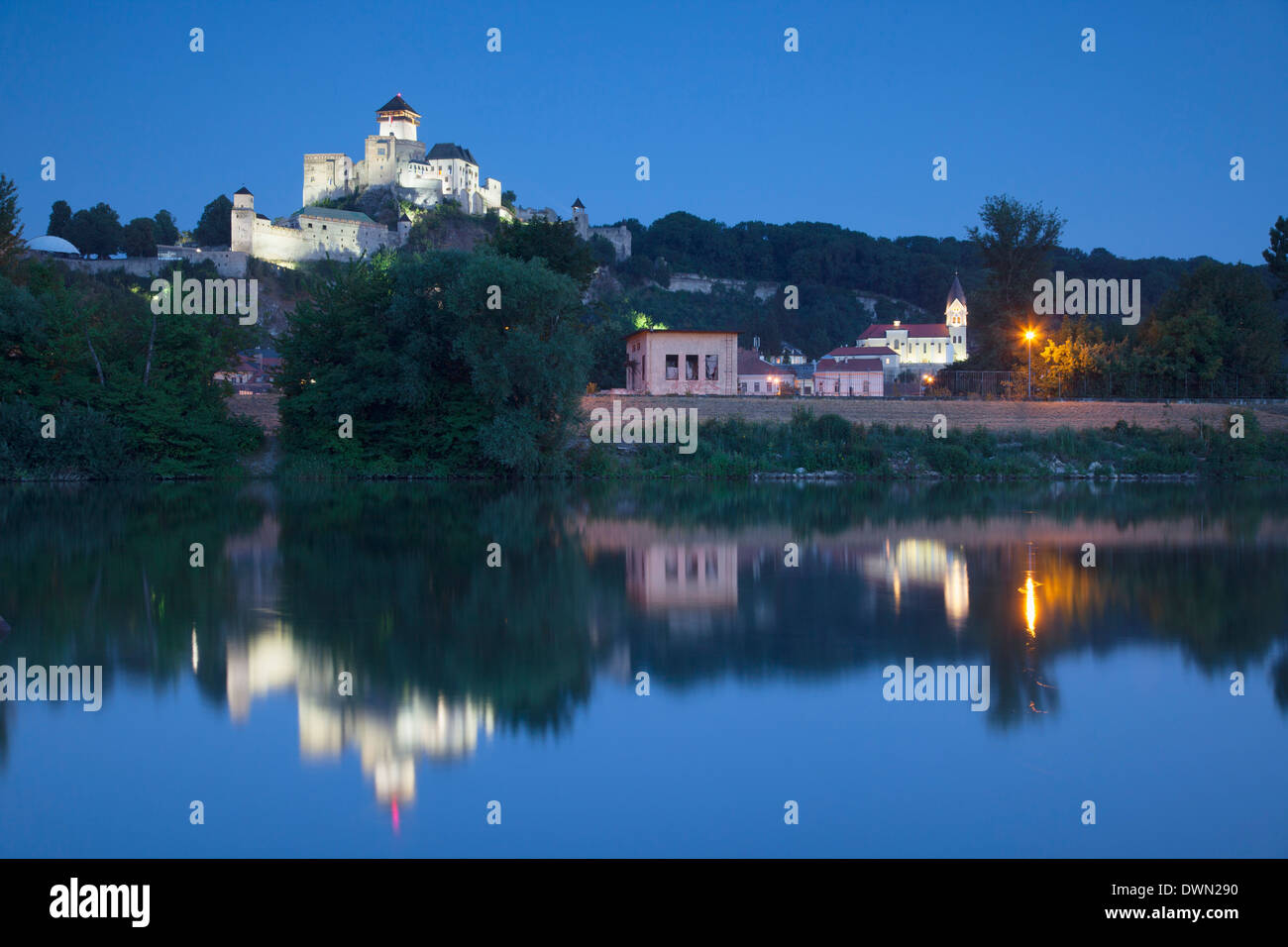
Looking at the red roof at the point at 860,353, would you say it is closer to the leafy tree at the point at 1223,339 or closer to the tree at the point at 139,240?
the leafy tree at the point at 1223,339

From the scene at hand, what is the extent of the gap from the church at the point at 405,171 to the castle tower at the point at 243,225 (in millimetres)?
16620

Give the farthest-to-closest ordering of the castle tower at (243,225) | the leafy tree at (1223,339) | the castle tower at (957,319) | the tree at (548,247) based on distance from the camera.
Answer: the castle tower at (243,225), the castle tower at (957,319), the leafy tree at (1223,339), the tree at (548,247)

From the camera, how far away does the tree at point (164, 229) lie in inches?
4458

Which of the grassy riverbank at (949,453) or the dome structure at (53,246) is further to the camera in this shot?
the dome structure at (53,246)

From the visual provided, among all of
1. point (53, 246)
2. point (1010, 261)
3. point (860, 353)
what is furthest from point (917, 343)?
point (53, 246)


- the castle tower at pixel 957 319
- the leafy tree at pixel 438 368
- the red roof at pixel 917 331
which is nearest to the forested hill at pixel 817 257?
the castle tower at pixel 957 319

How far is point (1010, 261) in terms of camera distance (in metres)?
52.7

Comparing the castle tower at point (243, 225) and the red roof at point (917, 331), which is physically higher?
the castle tower at point (243, 225)

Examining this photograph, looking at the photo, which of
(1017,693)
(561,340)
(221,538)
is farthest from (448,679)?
(561,340)

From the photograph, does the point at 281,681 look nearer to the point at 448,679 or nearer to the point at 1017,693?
the point at 448,679

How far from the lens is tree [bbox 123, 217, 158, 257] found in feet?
315

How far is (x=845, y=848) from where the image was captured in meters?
5.22

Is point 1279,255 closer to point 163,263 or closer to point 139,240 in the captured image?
point 163,263
